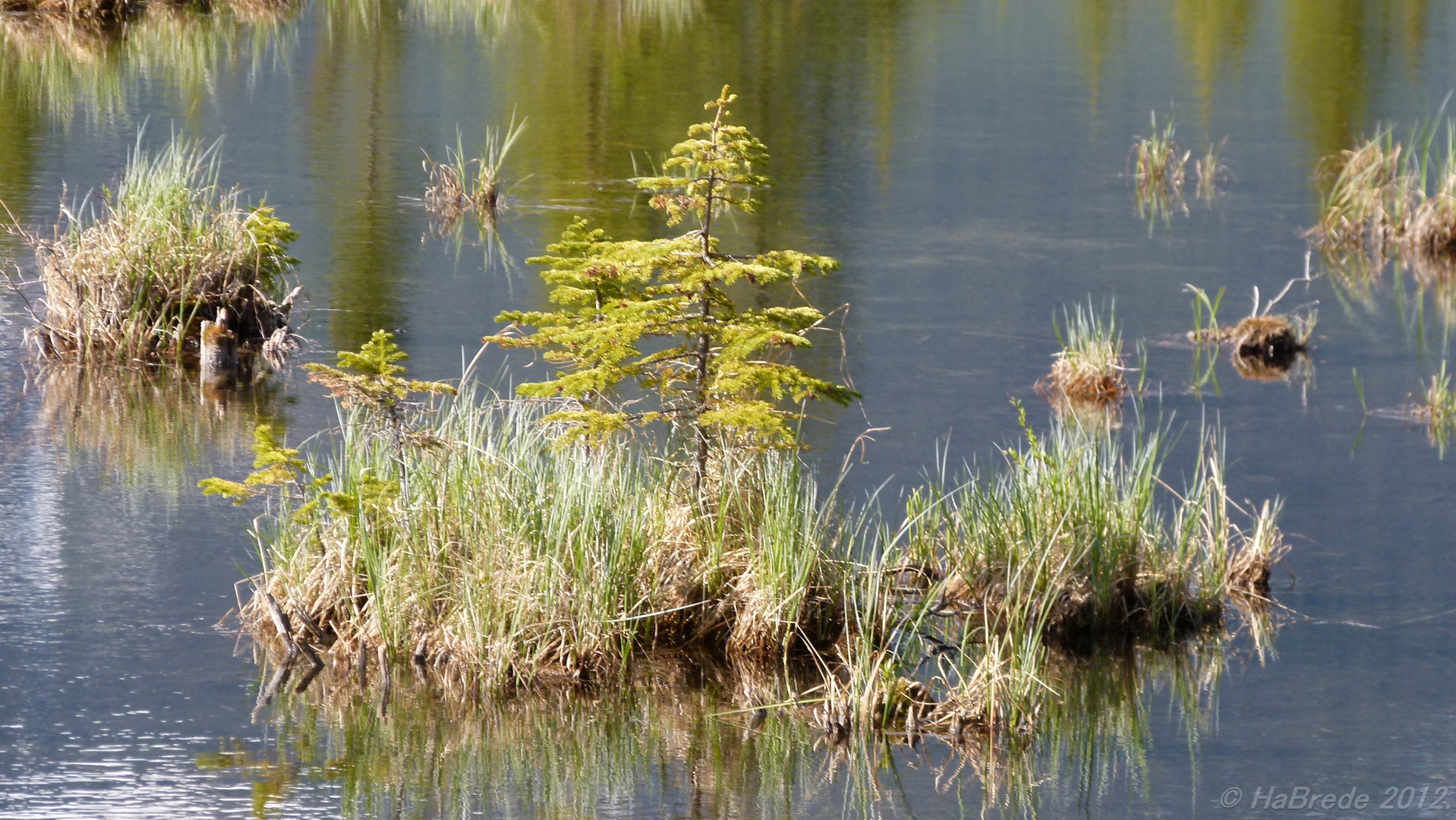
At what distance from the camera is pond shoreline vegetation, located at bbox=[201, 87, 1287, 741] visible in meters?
6.64

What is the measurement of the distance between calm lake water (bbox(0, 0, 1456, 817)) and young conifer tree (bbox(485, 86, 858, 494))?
1159 mm

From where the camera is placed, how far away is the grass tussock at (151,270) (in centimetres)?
1066

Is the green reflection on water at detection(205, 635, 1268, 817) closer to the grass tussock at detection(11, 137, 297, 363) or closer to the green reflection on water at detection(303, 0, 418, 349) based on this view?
the grass tussock at detection(11, 137, 297, 363)

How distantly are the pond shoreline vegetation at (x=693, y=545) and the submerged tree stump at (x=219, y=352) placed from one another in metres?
3.05

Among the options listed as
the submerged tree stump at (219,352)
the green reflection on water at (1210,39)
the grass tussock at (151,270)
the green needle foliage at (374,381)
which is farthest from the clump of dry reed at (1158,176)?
the green needle foliage at (374,381)

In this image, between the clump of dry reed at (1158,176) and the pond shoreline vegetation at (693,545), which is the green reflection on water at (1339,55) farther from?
the pond shoreline vegetation at (693,545)

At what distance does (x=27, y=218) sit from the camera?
1424 cm

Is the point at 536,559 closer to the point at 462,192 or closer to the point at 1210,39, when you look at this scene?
the point at 462,192

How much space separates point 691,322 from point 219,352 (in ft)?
14.6

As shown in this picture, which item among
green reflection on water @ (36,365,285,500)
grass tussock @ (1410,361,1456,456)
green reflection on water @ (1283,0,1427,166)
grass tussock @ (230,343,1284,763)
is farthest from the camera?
green reflection on water @ (1283,0,1427,166)

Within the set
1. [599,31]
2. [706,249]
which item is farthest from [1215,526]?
[599,31]

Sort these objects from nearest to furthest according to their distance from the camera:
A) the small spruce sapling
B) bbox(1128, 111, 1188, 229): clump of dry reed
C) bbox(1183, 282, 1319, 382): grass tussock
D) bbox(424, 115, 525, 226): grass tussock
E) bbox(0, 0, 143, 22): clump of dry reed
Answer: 1. the small spruce sapling
2. bbox(1183, 282, 1319, 382): grass tussock
3. bbox(424, 115, 525, 226): grass tussock
4. bbox(1128, 111, 1188, 229): clump of dry reed
5. bbox(0, 0, 143, 22): clump of dry reed

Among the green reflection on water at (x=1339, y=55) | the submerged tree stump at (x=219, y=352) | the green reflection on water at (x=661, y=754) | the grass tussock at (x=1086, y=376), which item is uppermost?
the green reflection on water at (x=1339, y=55)

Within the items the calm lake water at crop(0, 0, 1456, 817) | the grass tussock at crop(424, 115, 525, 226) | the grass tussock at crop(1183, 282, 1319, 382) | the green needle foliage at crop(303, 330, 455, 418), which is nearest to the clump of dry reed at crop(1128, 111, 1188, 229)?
the calm lake water at crop(0, 0, 1456, 817)
